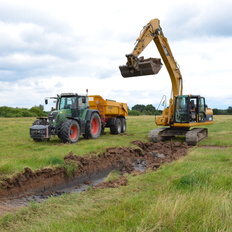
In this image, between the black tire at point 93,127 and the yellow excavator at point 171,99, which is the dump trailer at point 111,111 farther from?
the yellow excavator at point 171,99

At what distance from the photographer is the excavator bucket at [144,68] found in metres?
12.7

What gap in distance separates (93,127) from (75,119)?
2077 millimetres

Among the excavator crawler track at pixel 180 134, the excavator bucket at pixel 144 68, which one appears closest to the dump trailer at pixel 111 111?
the excavator crawler track at pixel 180 134

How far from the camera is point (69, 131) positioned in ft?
41.9

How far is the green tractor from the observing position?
12.6 meters

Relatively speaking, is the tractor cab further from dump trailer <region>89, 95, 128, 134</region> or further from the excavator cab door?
the excavator cab door

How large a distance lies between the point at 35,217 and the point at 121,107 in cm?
1443

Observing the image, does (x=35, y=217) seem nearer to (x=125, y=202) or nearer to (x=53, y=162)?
(x=125, y=202)

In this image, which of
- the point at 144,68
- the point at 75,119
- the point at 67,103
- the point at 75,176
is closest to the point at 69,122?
the point at 75,119

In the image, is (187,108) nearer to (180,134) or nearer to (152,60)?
(180,134)

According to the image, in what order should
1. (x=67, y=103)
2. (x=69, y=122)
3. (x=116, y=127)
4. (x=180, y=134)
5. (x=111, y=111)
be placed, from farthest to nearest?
(x=116, y=127) < (x=111, y=111) < (x=180, y=134) < (x=67, y=103) < (x=69, y=122)

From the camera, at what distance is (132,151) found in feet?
38.3

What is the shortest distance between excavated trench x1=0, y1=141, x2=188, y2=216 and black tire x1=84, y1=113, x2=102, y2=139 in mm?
3277

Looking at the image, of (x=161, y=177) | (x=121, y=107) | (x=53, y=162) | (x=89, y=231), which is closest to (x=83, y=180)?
(x=53, y=162)
